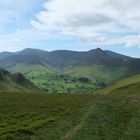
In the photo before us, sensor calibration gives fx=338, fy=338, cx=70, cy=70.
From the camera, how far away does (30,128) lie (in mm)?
41562

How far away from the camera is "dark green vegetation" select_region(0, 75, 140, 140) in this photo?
3881 cm

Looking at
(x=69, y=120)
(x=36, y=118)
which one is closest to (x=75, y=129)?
(x=69, y=120)

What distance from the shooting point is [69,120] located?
157 ft

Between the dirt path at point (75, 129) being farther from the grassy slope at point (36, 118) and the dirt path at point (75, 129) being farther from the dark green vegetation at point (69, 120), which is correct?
the grassy slope at point (36, 118)

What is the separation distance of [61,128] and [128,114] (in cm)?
1385

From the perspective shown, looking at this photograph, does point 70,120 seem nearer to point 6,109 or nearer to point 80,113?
point 80,113

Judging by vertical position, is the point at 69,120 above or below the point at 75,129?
above

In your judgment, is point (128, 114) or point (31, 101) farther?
point (31, 101)

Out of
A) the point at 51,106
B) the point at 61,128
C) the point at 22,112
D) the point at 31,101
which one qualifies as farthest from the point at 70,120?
the point at 31,101

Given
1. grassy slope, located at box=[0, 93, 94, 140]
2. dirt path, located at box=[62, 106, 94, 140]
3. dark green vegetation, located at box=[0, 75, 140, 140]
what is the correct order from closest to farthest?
1. dirt path, located at box=[62, 106, 94, 140]
2. dark green vegetation, located at box=[0, 75, 140, 140]
3. grassy slope, located at box=[0, 93, 94, 140]

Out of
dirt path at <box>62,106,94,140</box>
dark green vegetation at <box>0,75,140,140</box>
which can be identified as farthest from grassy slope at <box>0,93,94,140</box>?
dirt path at <box>62,106,94,140</box>

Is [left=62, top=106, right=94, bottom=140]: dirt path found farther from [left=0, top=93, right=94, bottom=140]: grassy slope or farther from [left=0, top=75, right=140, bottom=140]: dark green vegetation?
[left=0, top=93, right=94, bottom=140]: grassy slope

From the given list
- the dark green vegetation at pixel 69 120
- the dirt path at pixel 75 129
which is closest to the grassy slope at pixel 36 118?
the dark green vegetation at pixel 69 120

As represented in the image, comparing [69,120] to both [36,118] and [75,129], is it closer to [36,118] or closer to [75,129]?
[36,118]
